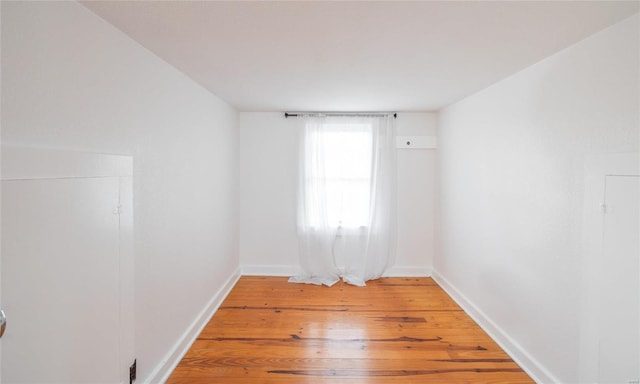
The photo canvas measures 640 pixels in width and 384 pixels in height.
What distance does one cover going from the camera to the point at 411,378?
2.10 meters

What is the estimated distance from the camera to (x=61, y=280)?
1.26 metres

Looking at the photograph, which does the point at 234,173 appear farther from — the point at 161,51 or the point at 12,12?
the point at 12,12

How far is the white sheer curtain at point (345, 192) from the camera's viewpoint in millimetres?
3941

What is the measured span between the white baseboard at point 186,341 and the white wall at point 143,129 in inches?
1.9

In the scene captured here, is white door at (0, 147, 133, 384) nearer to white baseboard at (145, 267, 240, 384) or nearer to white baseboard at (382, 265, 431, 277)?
white baseboard at (145, 267, 240, 384)

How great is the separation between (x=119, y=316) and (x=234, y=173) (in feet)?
8.03

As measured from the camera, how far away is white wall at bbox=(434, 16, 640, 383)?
1.58 m

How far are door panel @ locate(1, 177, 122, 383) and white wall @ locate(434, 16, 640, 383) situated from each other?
2.64m

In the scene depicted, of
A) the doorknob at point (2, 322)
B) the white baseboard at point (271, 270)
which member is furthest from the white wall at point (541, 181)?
the doorknob at point (2, 322)

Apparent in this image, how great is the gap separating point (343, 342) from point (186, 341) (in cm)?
130

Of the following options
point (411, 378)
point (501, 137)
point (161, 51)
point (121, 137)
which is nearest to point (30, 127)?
point (121, 137)

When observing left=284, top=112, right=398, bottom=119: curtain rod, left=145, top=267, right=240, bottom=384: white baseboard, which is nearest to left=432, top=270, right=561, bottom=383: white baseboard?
left=284, top=112, right=398, bottom=119: curtain rod

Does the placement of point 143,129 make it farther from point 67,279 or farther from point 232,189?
point 232,189

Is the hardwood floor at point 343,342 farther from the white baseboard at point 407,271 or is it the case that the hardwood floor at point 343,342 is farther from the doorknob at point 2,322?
the doorknob at point 2,322
